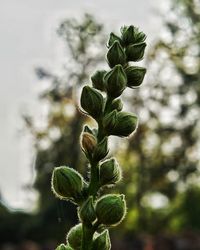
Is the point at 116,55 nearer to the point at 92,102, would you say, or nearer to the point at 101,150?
the point at 92,102

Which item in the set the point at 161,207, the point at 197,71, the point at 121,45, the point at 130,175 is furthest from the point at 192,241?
the point at 121,45

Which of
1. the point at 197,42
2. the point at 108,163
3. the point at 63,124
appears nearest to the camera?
the point at 108,163

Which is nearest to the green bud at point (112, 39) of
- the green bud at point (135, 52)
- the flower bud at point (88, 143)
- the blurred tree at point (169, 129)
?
the green bud at point (135, 52)

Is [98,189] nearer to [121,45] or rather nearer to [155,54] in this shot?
[121,45]

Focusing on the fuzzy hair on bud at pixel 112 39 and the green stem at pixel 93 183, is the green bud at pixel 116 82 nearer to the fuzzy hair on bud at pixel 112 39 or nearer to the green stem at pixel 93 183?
the fuzzy hair on bud at pixel 112 39

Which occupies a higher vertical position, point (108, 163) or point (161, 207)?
point (161, 207)

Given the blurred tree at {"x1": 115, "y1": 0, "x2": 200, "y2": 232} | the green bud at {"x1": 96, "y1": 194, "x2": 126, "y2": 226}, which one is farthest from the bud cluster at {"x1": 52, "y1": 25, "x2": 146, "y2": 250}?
the blurred tree at {"x1": 115, "y1": 0, "x2": 200, "y2": 232}
